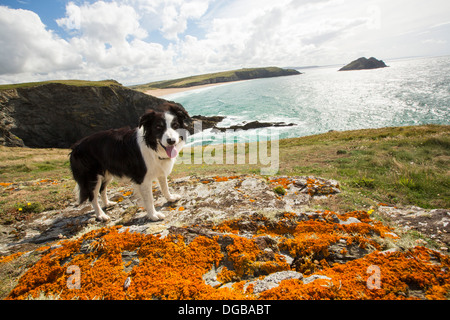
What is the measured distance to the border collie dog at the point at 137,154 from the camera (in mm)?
4781

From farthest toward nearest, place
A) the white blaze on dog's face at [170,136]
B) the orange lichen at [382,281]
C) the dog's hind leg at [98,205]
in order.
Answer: the dog's hind leg at [98,205], the white blaze on dog's face at [170,136], the orange lichen at [382,281]

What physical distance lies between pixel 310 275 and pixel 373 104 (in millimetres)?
75731

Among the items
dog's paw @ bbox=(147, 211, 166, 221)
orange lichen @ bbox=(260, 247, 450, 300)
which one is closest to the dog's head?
dog's paw @ bbox=(147, 211, 166, 221)

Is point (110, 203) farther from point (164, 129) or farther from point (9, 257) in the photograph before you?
point (164, 129)

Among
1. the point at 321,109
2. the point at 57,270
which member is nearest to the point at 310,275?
the point at 57,270

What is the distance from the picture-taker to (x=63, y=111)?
44.4m

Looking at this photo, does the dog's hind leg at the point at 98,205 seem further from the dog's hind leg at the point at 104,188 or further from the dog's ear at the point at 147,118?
the dog's ear at the point at 147,118

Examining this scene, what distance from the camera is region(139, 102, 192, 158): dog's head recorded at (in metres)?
4.58

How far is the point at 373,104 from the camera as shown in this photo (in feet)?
198

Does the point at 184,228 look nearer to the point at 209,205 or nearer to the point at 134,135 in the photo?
the point at 209,205

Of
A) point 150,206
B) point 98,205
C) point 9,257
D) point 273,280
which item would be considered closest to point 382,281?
point 273,280

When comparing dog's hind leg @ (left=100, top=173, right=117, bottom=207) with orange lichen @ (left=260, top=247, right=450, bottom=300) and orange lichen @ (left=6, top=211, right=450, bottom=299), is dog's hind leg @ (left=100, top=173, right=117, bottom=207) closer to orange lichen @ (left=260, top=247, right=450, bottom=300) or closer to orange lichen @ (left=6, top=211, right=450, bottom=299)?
orange lichen @ (left=6, top=211, right=450, bottom=299)

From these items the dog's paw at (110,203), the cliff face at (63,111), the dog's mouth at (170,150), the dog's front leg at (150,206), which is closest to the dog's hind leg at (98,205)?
the dog's paw at (110,203)

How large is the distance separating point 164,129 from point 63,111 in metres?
54.4
